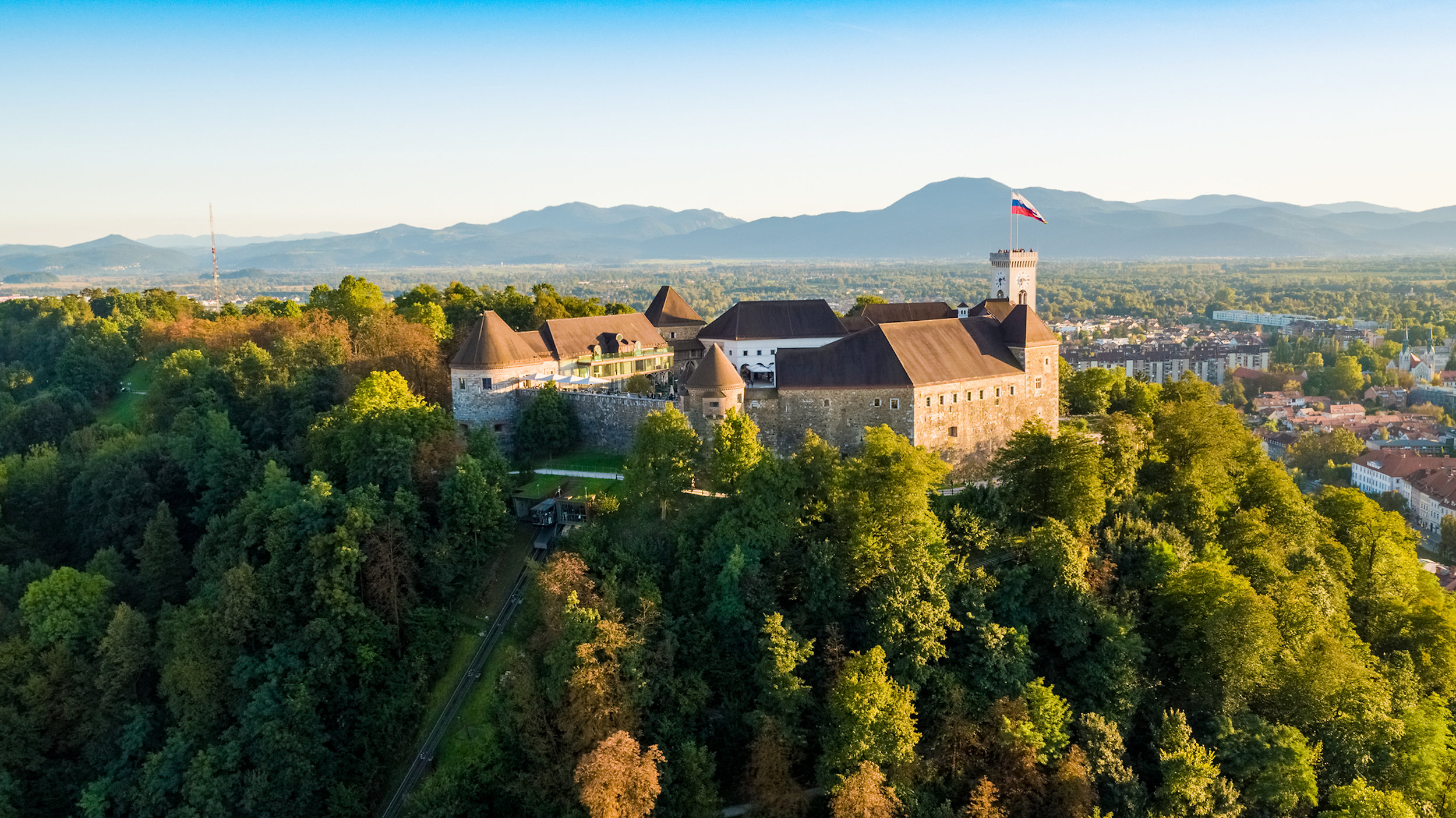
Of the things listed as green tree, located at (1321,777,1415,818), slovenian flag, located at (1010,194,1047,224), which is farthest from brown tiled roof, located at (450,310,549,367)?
green tree, located at (1321,777,1415,818)

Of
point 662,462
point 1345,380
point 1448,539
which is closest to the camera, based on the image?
point 662,462

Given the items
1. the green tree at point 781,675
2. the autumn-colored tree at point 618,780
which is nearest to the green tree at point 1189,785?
the green tree at point 781,675

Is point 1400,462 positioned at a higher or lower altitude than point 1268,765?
higher

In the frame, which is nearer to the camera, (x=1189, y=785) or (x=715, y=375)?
(x=1189, y=785)

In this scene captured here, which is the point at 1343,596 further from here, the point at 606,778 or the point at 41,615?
the point at 41,615

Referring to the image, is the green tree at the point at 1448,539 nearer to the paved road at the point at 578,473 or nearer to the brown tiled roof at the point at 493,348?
the paved road at the point at 578,473

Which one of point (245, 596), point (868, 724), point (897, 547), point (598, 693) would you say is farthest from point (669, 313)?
point (868, 724)

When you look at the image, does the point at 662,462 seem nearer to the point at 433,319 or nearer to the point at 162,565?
the point at 162,565
